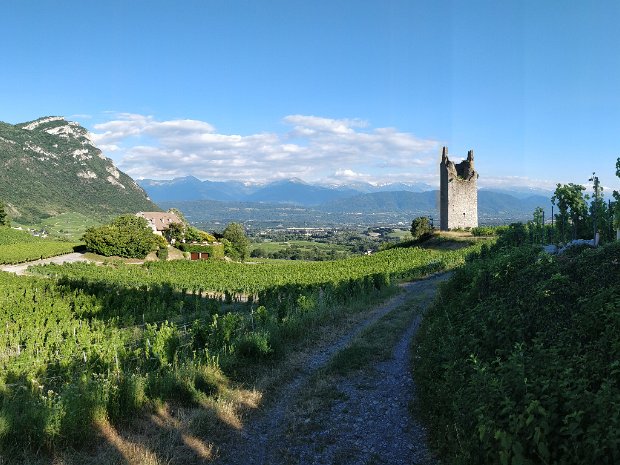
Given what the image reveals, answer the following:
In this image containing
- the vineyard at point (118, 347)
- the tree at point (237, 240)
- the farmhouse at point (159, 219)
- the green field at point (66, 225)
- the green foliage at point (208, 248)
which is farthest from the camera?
the green field at point (66, 225)

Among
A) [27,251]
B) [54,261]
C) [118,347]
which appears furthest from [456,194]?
[27,251]

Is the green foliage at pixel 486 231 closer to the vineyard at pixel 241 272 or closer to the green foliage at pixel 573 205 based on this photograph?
the vineyard at pixel 241 272

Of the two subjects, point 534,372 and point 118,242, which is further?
point 118,242

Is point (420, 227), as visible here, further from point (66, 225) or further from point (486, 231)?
point (66, 225)

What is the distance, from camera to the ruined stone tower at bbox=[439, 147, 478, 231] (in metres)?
62.7

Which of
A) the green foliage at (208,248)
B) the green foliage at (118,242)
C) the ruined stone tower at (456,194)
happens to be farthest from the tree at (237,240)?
the ruined stone tower at (456,194)

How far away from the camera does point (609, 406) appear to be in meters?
4.46

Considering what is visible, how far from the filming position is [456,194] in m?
63.2

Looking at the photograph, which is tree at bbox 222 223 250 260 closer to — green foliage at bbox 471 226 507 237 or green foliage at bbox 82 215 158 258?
green foliage at bbox 82 215 158 258

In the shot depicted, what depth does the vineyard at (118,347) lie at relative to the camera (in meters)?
7.93

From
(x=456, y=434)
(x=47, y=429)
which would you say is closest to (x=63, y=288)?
(x=47, y=429)

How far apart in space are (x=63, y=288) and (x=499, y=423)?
105 feet

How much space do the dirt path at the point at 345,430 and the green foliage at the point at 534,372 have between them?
0.52 meters

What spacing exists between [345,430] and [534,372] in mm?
3707
